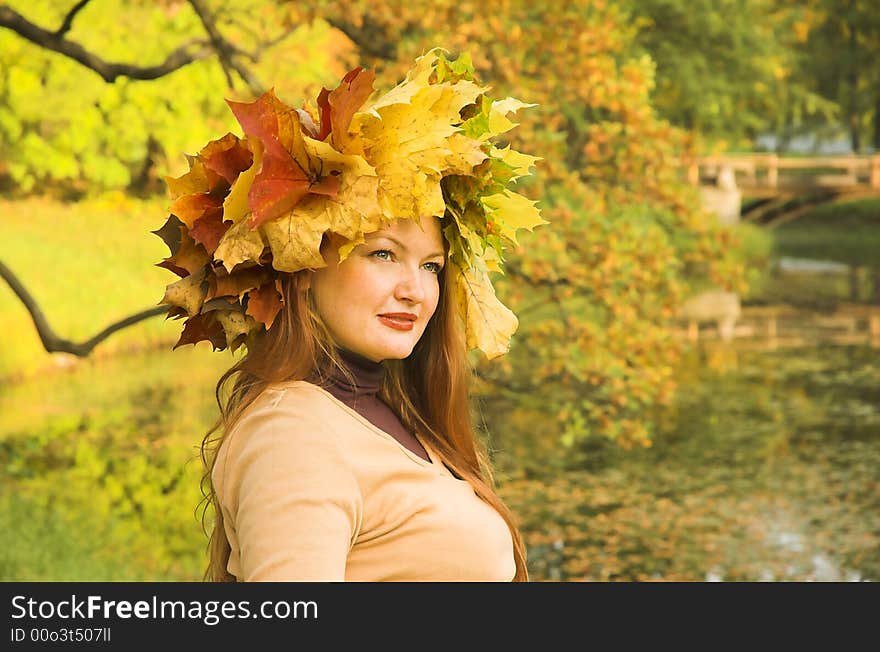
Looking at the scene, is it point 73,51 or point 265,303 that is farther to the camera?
point 73,51

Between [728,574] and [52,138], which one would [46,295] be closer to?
[52,138]

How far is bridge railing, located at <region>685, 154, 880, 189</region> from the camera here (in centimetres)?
1108

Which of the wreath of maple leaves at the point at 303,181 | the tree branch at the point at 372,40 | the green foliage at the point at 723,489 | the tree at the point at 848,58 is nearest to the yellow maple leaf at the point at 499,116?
the wreath of maple leaves at the point at 303,181

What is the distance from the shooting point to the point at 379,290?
154 centimetres

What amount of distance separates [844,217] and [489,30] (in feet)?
20.4

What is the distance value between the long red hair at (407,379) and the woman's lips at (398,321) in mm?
68

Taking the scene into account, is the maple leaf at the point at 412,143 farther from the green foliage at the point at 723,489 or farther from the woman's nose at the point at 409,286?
the green foliage at the point at 723,489

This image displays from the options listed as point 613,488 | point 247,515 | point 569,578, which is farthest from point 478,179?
point 613,488

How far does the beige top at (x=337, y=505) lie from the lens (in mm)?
1289

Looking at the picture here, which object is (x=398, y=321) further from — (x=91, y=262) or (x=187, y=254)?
(x=91, y=262)

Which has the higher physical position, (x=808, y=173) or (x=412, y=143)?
(x=412, y=143)

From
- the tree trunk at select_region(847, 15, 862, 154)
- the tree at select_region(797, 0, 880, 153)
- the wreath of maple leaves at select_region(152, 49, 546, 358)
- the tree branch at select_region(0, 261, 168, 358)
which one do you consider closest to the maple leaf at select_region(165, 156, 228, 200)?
the wreath of maple leaves at select_region(152, 49, 546, 358)

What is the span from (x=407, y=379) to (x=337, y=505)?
1.40 ft

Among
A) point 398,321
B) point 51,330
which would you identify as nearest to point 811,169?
point 51,330
